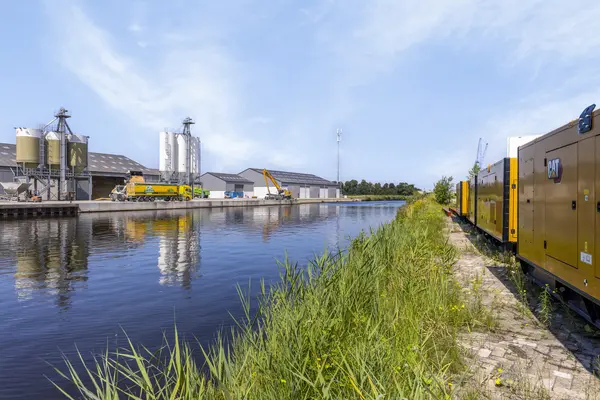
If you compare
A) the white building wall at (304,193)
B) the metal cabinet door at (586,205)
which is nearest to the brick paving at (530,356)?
the metal cabinet door at (586,205)

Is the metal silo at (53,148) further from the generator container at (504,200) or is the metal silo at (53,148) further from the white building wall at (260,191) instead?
the generator container at (504,200)

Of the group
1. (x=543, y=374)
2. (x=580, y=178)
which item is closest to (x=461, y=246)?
(x=580, y=178)

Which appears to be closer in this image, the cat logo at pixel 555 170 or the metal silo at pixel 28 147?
the cat logo at pixel 555 170

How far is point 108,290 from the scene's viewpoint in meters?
11.9

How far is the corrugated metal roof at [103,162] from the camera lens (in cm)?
5688

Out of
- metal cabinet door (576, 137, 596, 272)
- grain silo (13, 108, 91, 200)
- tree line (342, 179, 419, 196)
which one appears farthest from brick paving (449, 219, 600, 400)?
tree line (342, 179, 419, 196)

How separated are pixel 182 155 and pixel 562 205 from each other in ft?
216

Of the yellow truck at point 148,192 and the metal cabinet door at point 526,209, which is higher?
the yellow truck at point 148,192

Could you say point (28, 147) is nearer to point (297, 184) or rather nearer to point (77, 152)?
point (77, 152)

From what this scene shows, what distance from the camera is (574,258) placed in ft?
20.4

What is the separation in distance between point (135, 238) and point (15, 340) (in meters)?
17.0

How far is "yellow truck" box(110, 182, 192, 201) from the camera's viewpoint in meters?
56.5

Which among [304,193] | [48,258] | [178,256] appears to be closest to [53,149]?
[48,258]

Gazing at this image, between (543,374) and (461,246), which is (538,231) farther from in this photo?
(461,246)
